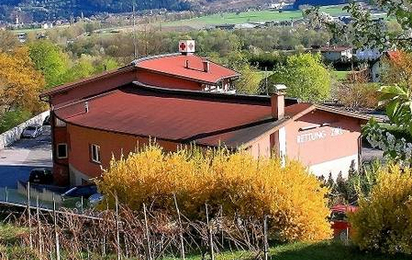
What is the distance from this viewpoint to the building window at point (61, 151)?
31.0m

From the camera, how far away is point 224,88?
38.7 meters

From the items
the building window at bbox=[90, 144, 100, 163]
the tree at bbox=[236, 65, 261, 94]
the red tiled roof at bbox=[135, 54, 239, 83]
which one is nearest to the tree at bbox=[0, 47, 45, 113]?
the tree at bbox=[236, 65, 261, 94]

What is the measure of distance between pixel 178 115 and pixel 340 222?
26.3 ft

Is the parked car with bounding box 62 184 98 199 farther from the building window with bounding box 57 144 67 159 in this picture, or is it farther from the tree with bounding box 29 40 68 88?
the tree with bounding box 29 40 68 88

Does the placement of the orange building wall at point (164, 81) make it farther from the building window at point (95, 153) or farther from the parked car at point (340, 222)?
the parked car at point (340, 222)

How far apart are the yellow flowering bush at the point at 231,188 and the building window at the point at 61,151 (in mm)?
13330

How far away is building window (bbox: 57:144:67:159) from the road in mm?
2398

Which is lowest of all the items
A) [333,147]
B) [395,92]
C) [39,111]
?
[39,111]

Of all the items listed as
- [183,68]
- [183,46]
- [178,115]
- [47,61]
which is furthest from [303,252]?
[47,61]

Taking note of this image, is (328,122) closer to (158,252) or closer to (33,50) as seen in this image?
(158,252)

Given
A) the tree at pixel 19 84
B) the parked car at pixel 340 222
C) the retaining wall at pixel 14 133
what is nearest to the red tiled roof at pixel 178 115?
the parked car at pixel 340 222

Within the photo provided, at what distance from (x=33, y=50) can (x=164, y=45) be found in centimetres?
2828

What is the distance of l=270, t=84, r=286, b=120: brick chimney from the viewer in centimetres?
2267

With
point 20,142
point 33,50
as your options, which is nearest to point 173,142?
point 20,142
